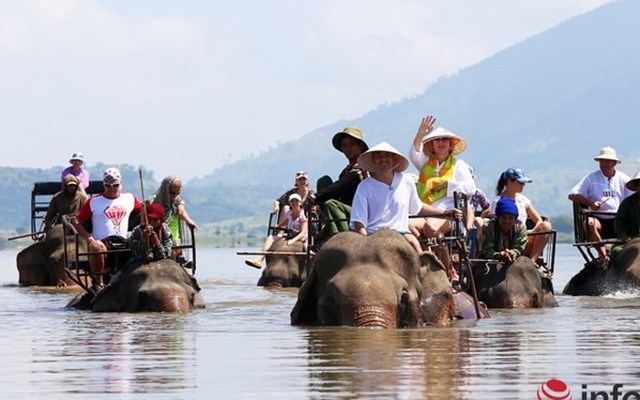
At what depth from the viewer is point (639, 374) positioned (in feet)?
45.8

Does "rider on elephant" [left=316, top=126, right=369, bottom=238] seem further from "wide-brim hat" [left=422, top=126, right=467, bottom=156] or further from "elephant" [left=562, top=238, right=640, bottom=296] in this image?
"elephant" [left=562, top=238, right=640, bottom=296]

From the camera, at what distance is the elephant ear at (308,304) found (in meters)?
19.6

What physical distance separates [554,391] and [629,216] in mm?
15510

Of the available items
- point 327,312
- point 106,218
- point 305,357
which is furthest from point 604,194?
A: point 305,357

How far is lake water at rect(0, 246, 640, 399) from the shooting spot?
44.1 feet

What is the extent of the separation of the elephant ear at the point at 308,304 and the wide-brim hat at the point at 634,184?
9473 millimetres

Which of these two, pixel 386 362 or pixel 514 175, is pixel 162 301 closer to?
pixel 514 175

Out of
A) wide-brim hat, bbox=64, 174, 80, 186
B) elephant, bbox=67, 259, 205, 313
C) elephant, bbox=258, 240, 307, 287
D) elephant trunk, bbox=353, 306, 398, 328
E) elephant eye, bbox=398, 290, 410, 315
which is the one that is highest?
wide-brim hat, bbox=64, 174, 80, 186

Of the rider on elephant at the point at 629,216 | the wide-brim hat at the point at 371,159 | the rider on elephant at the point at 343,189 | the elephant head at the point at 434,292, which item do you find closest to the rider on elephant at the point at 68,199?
the rider on elephant at the point at 629,216

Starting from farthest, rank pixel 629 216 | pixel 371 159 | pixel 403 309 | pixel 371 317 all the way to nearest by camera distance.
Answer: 1. pixel 629 216
2. pixel 371 159
3. pixel 403 309
4. pixel 371 317

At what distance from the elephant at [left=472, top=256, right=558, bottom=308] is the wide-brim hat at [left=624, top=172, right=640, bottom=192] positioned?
4.21 metres

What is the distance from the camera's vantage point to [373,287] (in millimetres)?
18328

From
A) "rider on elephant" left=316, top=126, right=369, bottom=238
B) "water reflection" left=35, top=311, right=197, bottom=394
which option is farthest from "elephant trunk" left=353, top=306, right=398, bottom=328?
"rider on elephant" left=316, top=126, right=369, bottom=238

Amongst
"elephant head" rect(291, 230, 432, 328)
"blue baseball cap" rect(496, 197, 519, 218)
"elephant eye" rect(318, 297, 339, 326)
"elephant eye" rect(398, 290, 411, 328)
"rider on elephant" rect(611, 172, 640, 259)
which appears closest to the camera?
"elephant head" rect(291, 230, 432, 328)
